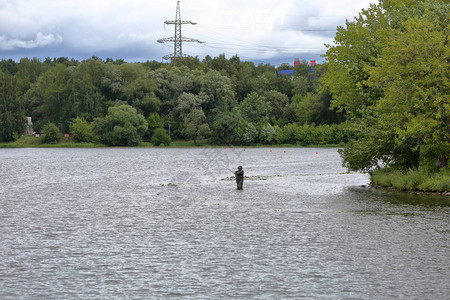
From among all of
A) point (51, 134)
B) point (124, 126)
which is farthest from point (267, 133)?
point (51, 134)

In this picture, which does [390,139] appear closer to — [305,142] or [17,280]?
[17,280]

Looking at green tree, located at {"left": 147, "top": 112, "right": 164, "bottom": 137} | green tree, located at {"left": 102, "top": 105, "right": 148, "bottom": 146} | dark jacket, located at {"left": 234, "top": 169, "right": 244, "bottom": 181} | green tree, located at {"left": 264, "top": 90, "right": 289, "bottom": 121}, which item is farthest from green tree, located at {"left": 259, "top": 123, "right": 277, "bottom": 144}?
dark jacket, located at {"left": 234, "top": 169, "right": 244, "bottom": 181}

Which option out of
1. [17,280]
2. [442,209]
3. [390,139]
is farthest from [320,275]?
[390,139]

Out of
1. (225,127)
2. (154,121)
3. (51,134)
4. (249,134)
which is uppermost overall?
(154,121)

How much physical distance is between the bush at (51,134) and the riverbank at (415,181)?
418ft

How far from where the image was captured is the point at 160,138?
521ft

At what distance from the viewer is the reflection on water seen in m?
18.0

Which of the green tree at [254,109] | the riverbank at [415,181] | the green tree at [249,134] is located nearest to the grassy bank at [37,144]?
the green tree at [249,134]

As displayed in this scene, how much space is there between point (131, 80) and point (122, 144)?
19.2m

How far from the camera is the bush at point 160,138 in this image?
157625 mm

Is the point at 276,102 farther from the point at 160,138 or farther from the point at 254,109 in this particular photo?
the point at 160,138

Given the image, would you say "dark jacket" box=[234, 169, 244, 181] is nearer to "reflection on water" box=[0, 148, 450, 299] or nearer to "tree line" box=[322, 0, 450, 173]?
"reflection on water" box=[0, 148, 450, 299]

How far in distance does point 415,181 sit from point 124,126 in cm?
11710

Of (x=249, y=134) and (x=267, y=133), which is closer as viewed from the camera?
(x=249, y=134)
